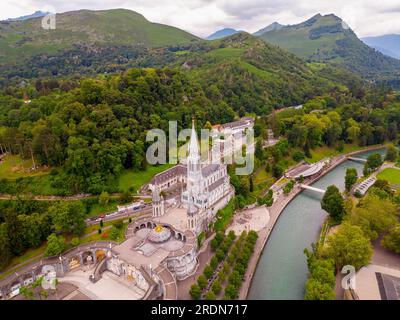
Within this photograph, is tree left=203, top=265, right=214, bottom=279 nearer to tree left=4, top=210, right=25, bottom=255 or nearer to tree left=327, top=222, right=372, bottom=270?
tree left=327, top=222, right=372, bottom=270

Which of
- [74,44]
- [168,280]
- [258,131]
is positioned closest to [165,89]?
[258,131]

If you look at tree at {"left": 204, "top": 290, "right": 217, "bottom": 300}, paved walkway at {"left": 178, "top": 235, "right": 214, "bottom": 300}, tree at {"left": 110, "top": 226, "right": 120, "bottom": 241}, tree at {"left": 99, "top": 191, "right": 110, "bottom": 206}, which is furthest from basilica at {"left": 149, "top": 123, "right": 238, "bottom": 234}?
A: tree at {"left": 204, "top": 290, "right": 217, "bottom": 300}

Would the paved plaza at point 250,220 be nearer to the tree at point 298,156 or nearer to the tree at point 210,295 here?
the tree at point 210,295

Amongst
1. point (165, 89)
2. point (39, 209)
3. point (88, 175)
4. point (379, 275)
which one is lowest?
point (379, 275)

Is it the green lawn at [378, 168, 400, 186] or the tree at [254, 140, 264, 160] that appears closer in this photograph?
the green lawn at [378, 168, 400, 186]

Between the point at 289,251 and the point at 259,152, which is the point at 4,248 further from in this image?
the point at 259,152

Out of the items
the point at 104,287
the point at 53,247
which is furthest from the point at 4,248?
the point at 104,287

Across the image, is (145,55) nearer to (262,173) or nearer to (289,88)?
(289,88)
